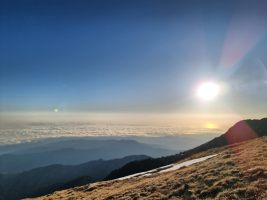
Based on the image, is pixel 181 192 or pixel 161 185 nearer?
Answer: pixel 181 192

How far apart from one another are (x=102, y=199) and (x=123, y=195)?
2.79 m

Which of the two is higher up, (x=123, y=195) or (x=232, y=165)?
(x=232, y=165)

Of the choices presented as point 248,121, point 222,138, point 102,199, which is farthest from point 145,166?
point 102,199

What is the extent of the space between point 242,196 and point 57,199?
1323 inches

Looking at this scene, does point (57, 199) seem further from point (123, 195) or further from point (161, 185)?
point (161, 185)

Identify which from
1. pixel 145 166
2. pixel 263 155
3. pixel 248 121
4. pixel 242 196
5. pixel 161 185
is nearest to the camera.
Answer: pixel 242 196

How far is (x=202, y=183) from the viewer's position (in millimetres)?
30984

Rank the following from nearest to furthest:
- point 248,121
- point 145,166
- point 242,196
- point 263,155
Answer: point 242,196 → point 263,155 → point 145,166 → point 248,121

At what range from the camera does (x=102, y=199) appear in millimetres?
37781

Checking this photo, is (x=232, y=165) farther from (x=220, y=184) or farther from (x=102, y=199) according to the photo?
(x=102, y=199)

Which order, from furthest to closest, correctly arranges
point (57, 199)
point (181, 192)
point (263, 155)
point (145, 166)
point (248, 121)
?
point (248, 121) → point (145, 166) → point (57, 199) → point (263, 155) → point (181, 192)

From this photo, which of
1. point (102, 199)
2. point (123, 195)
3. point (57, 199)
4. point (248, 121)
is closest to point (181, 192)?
point (123, 195)

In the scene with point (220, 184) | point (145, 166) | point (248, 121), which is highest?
point (248, 121)

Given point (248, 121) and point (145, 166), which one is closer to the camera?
point (145, 166)
